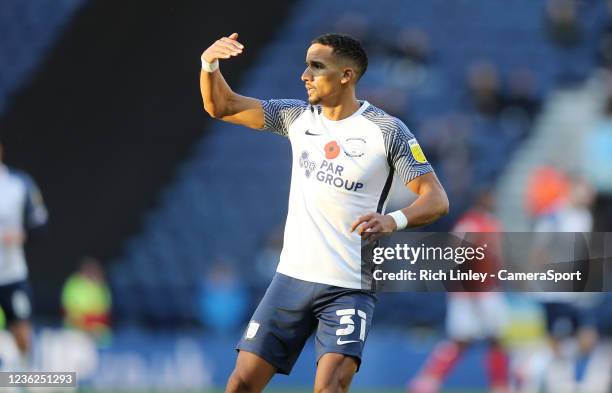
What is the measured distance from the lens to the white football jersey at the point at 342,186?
6.77 metres

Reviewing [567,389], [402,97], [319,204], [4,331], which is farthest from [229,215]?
[319,204]

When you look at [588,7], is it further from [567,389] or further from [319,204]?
[319,204]

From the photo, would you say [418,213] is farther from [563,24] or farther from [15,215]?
[563,24]

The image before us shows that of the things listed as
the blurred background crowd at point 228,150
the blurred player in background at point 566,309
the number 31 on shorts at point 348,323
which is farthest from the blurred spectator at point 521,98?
the number 31 on shorts at point 348,323

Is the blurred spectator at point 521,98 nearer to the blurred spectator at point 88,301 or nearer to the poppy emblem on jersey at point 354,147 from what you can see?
the blurred spectator at point 88,301

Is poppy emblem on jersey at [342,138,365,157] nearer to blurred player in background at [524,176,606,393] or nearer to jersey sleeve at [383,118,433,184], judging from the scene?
jersey sleeve at [383,118,433,184]

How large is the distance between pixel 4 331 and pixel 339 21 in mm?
9909

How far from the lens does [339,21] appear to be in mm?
19281

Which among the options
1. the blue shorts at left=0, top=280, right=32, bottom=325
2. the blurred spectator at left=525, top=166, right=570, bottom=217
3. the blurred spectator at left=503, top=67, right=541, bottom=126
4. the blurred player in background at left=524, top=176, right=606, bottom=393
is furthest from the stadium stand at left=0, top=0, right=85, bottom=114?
the blurred player in background at left=524, top=176, right=606, bottom=393

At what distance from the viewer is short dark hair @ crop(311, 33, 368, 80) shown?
6.87 m

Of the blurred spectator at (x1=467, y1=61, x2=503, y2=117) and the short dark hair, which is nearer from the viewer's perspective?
the short dark hair

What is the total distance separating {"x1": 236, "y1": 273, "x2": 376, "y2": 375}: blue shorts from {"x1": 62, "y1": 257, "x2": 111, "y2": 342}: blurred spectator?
28.5ft

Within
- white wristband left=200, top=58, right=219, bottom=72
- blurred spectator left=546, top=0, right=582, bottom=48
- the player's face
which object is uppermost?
blurred spectator left=546, top=0, right=582, bottom=48

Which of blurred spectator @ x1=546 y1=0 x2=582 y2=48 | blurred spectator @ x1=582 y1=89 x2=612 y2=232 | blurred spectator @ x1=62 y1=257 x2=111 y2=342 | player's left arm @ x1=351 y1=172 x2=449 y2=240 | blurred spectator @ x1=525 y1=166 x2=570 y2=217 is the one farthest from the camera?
blurred spectator @ x1=546 y1=0 x2=582 y2=48
